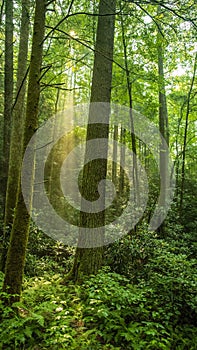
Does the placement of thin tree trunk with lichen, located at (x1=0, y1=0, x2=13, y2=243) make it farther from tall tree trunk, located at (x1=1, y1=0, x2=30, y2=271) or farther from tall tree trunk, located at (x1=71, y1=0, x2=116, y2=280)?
tall tree trunk, located at (x1=71, y1=0, x2=116, y2=280)

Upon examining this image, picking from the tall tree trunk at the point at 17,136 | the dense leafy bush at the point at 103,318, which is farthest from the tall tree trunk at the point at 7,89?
the dense leafy bush at the point at 103,318

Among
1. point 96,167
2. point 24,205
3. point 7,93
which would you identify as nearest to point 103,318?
point 24,205

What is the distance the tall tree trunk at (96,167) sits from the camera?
5.10 metres

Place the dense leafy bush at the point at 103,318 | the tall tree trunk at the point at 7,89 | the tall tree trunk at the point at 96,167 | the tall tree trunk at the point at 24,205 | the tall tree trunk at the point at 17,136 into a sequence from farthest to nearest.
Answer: the tall tree trunk at the point at 7,89 < the tall tree trunk at the point at 17,136 < the tall tree trunk at the point at 96,167 < the tall tree trunk at the point at 24,205 < the dense leafy bush at the point at 103,318

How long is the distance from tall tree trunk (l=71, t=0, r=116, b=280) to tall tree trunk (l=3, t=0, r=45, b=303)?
1.79 m

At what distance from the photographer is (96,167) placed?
5375 mm

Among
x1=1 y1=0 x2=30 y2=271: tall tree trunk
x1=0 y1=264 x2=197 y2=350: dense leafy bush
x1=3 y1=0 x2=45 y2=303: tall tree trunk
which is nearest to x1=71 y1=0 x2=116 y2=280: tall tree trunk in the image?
x1=0 y1=264 x2=197 y2=350: dense leafy bush

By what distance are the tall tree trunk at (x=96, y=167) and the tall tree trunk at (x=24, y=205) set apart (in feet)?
5.87

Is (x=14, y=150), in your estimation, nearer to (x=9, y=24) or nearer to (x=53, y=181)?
(x=9, y=24)

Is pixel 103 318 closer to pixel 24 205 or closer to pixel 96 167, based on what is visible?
pixel 24 205

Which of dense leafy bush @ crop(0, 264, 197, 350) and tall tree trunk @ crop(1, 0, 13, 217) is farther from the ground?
tall tree trunk @ crop(1, 0, 13, 217)

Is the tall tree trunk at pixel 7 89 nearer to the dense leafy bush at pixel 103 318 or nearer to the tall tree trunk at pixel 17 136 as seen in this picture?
the tall tree trunk at pixel 17 136

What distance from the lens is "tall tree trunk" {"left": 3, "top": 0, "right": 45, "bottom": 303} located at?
3328 millimetres

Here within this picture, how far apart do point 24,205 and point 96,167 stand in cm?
232
